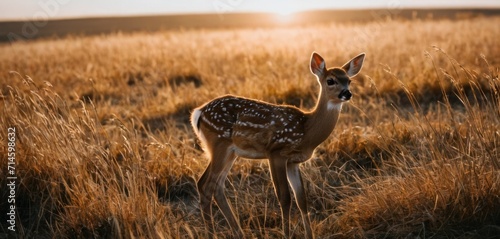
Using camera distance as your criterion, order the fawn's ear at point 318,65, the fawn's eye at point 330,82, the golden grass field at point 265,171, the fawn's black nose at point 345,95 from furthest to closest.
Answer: the fawn's ear at point 318,65 → the fawn's eye at point 330,82 → the golden grass field at point 265,171 → the fawn's black nose at point 345,95

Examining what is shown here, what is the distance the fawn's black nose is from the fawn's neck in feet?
0.78

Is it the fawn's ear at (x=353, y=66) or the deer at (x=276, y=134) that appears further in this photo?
the fawn's ear at (x=353, y=66)

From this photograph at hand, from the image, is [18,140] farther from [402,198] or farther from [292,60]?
[292,60]

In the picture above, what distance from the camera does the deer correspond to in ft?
15.2

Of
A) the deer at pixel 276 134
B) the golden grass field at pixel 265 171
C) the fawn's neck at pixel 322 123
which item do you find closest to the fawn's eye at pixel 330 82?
the deer at pixel 276 134

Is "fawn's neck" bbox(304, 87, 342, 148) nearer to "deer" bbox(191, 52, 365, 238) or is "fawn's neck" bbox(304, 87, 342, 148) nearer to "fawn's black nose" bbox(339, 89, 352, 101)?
"deer" bbox(191, 52, 365, 238)

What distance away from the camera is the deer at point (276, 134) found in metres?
4.64

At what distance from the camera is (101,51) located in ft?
57.5

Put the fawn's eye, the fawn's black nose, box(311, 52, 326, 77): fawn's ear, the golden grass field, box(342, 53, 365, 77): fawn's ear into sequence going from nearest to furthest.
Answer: the fawn's black nose < the golden grass field < the fawn's eye < box(311, 52, 326, 77): fawn's ear < box(342, 53, 365, 77): fawn's ear

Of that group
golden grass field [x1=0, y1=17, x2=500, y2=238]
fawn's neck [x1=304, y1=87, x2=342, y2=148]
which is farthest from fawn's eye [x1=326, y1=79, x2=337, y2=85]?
golden grass field [x1=0, y1=17, x2=500, y2=238]

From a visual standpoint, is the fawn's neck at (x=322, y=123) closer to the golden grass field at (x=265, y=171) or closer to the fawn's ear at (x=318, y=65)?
the fawn's ear at (x=318, y=65)

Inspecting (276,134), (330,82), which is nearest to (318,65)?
(330,82)

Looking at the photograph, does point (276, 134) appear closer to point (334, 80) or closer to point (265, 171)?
point (334, 80)

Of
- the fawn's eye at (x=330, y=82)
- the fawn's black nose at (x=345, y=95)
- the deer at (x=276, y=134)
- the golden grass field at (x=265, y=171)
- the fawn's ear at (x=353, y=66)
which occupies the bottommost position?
the golden grass field at (x=265, y=171)
